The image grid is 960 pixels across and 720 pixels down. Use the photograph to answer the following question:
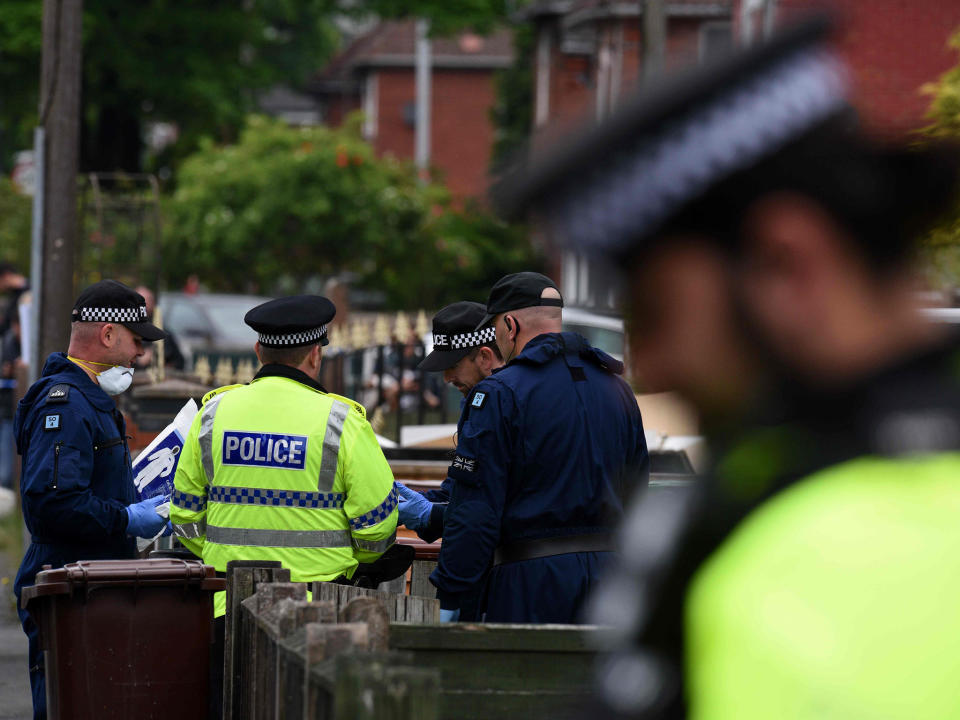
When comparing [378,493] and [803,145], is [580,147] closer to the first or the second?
[803,145]

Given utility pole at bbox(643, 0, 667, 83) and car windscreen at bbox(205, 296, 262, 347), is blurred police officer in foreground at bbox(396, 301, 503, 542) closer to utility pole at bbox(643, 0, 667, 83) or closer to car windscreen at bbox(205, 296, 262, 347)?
utility pole at bbox(643, 0, 667, 83)

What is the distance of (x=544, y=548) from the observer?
4.98m

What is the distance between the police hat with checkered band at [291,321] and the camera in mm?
5207

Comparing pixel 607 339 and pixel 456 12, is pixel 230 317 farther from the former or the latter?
pixel 607 339

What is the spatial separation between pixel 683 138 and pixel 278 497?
3.83 meters

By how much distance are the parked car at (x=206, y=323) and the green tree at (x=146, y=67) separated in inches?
221

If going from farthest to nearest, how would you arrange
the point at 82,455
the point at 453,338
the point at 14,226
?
the point at 14,226 → the point at 453,338 → the point at 82,455

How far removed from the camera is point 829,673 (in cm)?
119

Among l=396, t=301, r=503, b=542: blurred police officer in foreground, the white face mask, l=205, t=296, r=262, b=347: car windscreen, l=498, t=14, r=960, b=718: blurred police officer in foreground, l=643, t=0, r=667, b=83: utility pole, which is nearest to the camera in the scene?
l=498, t=14, r=960, b=718: blurred police officer in foreground

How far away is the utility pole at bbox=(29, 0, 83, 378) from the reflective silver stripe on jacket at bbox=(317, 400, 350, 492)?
6497mm

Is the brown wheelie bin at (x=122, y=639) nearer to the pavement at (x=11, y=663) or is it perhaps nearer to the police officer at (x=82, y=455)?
the police officer at (x=82, y=455)

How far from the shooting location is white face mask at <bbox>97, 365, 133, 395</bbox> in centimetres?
605

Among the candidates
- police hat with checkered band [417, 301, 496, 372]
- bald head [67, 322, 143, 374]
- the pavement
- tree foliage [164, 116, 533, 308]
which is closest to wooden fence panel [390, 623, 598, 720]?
police hat with checkered band [417, 301, 496, 372]

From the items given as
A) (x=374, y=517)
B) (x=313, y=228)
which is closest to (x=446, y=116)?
(x=313, y=228)
